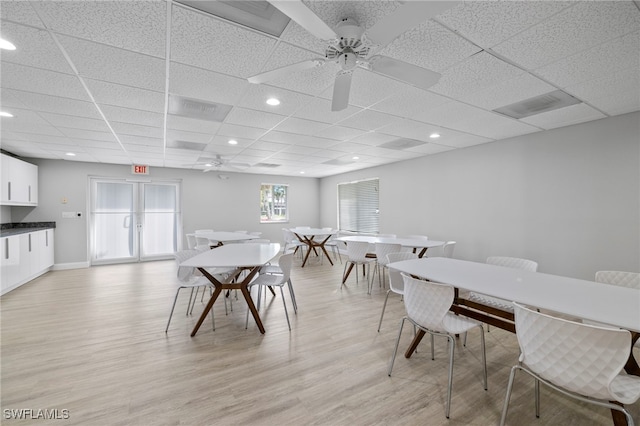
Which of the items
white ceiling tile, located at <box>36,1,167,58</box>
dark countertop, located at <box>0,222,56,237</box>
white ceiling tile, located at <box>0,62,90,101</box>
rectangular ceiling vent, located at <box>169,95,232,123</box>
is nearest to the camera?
white ceiling tile, located at <box>36,1,167,58</box>

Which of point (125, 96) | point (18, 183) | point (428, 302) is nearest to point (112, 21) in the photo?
point (125, 96)

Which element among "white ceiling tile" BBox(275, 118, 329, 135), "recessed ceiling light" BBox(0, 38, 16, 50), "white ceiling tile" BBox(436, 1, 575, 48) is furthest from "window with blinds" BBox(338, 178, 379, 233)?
"recessed ceiling light" BBox(0, 38, 16, 50)

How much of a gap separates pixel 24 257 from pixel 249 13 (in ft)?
20.6

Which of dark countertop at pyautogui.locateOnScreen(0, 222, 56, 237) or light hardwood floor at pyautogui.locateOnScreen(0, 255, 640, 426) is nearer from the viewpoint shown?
light hardwood floor at pyautogui.locateOnScreen(0, 255, 640, 426)

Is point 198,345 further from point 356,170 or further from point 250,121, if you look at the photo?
point 356,170

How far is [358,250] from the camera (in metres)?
4.70

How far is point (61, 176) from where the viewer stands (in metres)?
6.30

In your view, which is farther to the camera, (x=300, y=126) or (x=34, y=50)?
(x=300, y=126)

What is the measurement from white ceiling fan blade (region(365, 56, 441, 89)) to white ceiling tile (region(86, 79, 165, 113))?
2264 mm

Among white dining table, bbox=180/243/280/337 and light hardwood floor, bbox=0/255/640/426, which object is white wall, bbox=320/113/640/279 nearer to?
light hardwood floor, bbox=0/255/640/426

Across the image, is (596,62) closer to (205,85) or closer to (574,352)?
(574,352)

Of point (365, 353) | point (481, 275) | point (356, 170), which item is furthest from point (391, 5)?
point (356, 170)

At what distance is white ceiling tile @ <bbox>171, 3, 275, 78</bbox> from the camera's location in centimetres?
173

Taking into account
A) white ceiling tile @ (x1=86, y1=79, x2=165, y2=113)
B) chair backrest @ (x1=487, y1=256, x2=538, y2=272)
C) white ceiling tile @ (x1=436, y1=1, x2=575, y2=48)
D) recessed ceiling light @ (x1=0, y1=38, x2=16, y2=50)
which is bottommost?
chair backrest @ (x1=487, y1=256, x2=538, y2=272)
